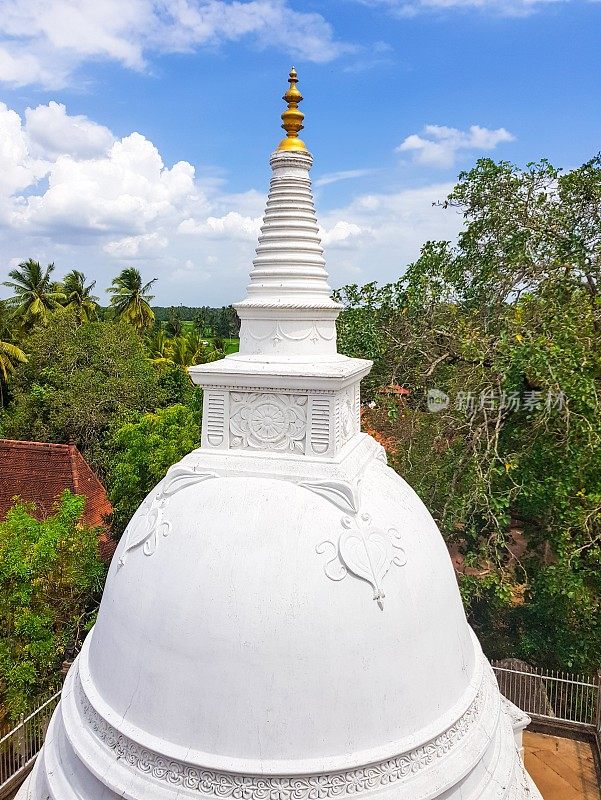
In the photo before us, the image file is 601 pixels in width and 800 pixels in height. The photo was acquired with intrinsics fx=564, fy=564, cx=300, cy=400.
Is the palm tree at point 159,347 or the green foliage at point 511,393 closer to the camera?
the green foliage at point 511,393

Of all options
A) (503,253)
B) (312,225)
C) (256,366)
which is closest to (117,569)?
(256,366)

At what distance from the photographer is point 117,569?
6668 millimetres

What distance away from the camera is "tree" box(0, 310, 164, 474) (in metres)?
21.3

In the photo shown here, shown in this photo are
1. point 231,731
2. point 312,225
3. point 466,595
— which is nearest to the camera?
point 231,731

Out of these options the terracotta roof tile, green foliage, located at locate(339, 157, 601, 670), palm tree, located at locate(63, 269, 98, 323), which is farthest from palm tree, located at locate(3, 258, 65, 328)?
green foliage, located at locate(339, 157, 601, 670)

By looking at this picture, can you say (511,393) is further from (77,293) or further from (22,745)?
(77,293)

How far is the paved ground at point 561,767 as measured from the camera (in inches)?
439

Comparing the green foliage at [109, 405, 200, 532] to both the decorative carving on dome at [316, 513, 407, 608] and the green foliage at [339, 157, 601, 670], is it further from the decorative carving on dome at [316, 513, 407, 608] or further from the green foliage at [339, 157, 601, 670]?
the decorative carving on dome at [316, 513, 407, 608]

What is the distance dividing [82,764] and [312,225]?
6.85m

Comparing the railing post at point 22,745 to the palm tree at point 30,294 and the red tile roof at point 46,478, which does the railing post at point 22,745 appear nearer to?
the red tile roof at point 46,478

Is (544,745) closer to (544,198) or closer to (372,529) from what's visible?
(372,529)

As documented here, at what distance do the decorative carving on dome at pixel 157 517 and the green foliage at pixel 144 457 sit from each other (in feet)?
26.4

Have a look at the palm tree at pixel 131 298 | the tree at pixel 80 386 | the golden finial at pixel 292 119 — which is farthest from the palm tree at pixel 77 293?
the golden finial at pixel 292 119

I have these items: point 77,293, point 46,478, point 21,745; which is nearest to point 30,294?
point 77,293
